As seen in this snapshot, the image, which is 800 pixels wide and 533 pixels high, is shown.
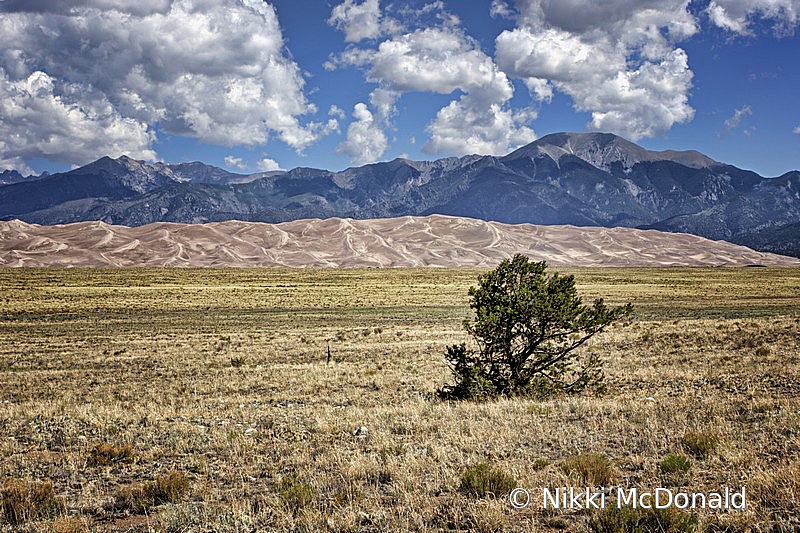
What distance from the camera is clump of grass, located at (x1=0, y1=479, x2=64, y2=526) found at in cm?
656

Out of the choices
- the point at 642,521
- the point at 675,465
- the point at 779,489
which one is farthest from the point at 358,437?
the point at 779,489

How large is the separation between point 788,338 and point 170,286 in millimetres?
80648

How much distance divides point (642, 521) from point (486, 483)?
1879 millimetres

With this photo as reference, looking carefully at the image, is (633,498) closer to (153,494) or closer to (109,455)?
(153,494)

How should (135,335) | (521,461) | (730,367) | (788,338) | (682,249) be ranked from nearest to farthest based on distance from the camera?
(521,461)
(730,367)
(788,338)
(135,335)
(682,249)

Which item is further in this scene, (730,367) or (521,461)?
(730,367)

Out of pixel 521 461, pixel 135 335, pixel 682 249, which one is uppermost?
pixel 682 249

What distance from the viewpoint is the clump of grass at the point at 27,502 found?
656 centimetres

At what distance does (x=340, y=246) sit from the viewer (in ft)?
550

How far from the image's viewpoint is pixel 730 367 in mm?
17656

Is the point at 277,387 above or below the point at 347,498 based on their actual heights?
below

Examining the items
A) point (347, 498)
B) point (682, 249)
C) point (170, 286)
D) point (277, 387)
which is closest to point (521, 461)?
point (347, 498)

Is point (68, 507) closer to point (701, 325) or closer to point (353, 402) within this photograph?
point (353, 402)

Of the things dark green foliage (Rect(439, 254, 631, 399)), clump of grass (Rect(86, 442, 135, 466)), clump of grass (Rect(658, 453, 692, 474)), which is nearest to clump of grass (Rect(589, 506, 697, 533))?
clump of grass (Rect(658, 453, 692, 474))
